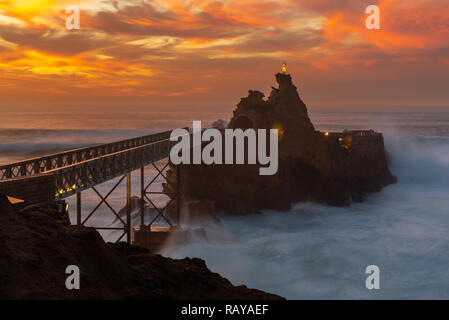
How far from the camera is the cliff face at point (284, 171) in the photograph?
35.1 metres

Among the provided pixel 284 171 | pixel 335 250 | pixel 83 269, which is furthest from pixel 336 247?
pixel 83 269

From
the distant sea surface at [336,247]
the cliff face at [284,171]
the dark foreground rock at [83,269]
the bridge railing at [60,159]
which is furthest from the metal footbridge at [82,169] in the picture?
the cliff face at [284,171]

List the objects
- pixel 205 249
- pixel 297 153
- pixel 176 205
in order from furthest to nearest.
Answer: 1. pixel 297 153
2. pixel 176 205
3. pixel 205 249

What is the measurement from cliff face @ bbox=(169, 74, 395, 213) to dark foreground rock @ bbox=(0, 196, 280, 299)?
2489cm

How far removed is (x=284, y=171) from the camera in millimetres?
37750

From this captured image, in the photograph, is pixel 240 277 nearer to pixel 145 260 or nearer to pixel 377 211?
pixel 145 260

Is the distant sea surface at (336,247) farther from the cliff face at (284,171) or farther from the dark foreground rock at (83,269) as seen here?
the dark foreground rock at (83,269)

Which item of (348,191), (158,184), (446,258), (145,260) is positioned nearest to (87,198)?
(158,184)

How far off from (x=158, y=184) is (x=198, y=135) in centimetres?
2047

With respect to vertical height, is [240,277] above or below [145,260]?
below

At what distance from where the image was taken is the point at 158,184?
5350 centimetres
